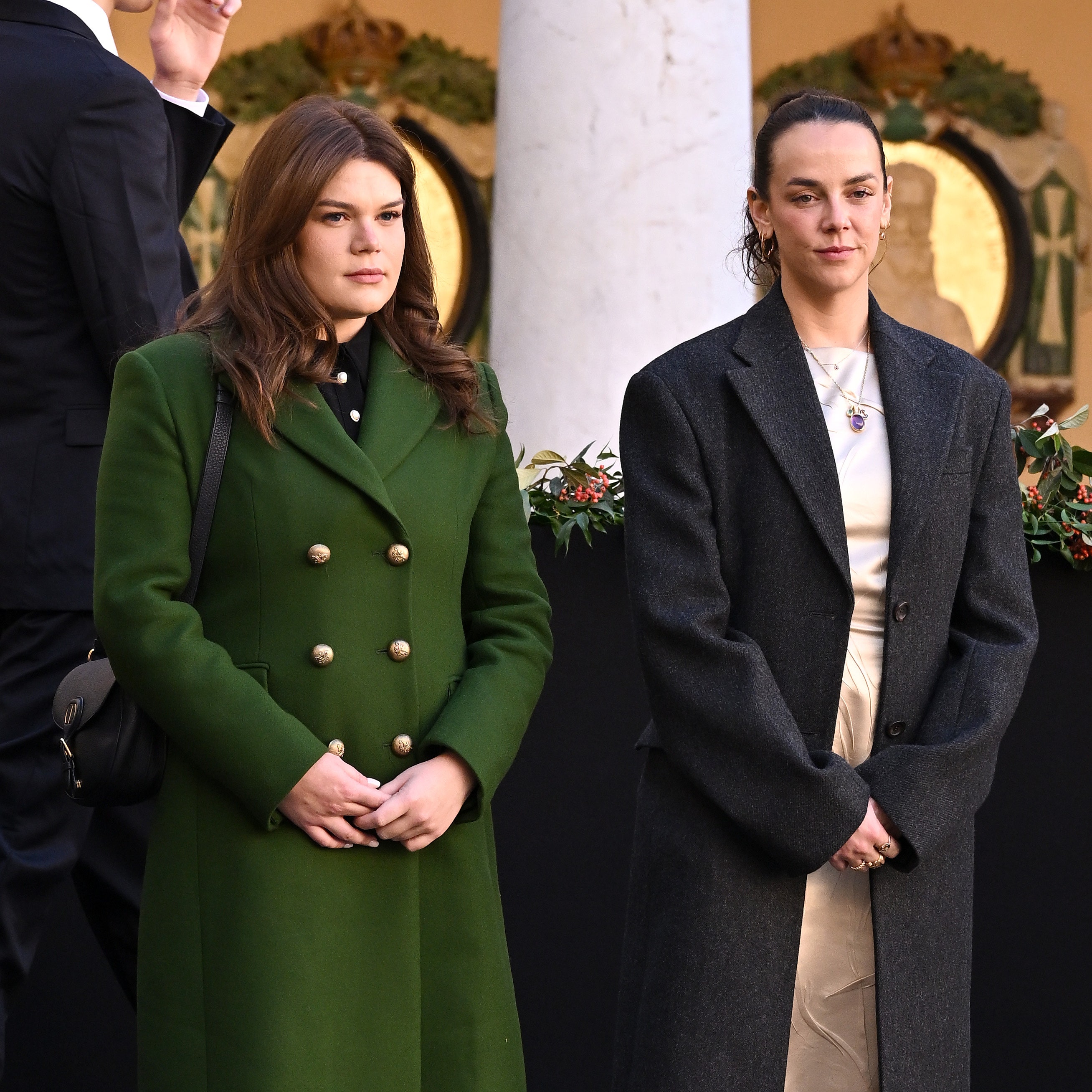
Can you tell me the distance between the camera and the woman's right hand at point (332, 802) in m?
2.40

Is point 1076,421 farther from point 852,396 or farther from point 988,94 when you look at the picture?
point 988,94

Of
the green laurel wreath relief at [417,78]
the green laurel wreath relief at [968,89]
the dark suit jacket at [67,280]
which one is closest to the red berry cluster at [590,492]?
the dark suit jacket at [67,280]

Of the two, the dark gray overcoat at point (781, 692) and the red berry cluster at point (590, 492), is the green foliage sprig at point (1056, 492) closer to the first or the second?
the red berry cluster at point (590, 492)

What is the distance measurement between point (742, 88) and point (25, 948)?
304 centimetres

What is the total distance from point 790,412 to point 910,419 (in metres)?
0.18

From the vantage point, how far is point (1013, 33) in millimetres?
8992

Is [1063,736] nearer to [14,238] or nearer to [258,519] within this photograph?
[258,519]

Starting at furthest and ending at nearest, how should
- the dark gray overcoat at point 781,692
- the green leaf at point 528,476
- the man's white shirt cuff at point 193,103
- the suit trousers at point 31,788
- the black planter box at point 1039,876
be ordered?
the green leaf at point 528,476, the black planter box at point 1039,876, the man's white shirt cuff at point 193,103, the suit trousers at point 31,788, the dark gray overcoat at point 781,692

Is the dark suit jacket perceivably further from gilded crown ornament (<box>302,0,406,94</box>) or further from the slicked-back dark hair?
gilded crown ornament (<box>302,0,406,94</box>)

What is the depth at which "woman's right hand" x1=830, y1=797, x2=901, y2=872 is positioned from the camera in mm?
2580

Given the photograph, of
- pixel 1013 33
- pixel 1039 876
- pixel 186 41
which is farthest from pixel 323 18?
pixel 1039 876

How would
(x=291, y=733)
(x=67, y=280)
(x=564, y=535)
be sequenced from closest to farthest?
(x=291, y=733) → (x=67, y=280) → (x=564, y=535)

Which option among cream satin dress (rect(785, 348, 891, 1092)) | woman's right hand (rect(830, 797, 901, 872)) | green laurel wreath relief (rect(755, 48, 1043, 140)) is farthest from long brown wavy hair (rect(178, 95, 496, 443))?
green laurel wreath relief (rect(755, 48, 1043, 140))

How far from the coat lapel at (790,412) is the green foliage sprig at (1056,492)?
1.06m
